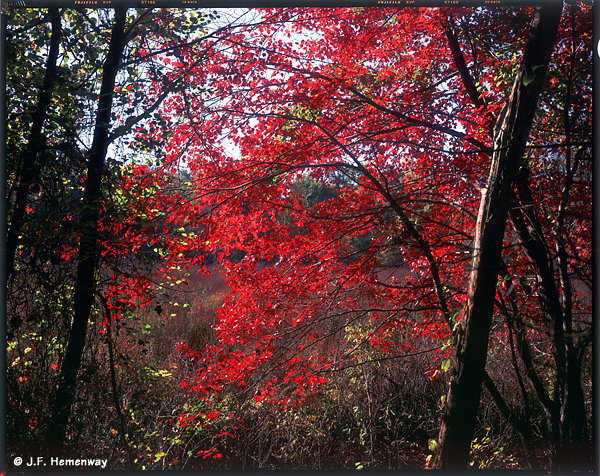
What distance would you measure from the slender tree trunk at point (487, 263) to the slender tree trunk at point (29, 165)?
2841 mm

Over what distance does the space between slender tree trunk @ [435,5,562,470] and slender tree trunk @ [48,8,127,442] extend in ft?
7.98

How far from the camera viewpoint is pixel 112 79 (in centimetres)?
266

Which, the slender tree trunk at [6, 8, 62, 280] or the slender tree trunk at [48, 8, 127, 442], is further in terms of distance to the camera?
the slender tree trunk at [48, 8, 127, 442]

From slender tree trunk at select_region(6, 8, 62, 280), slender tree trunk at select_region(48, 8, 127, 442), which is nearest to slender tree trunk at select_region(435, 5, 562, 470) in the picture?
slender tree trunk at select_region(48, 8, 127, 442)

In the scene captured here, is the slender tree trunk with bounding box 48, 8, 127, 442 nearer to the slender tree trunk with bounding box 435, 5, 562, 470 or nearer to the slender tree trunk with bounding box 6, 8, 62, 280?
the slender tree trunk with bounding box 6, 8, 62, 280

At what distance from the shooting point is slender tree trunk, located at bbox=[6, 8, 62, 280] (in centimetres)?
215

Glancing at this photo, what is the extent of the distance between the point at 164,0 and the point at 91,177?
1232 mm

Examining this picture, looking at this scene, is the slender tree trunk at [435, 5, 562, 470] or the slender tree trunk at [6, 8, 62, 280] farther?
Result: the slender tree trunk at [435, 5, 562, 470]

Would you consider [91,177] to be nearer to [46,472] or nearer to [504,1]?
[46,472]

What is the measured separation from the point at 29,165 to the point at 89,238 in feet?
2.04

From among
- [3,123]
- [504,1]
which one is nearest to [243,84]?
[3,123]

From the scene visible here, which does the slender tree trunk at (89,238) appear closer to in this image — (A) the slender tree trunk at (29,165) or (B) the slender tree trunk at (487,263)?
(A) the slender tree trunk at (29,165)

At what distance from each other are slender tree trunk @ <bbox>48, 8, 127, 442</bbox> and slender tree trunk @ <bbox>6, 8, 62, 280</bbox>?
0.96ft

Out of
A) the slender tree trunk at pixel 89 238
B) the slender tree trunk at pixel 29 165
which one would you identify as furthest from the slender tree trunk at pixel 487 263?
the slender tree trunk at pixel 29 165
